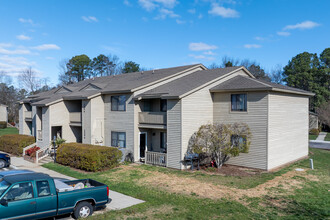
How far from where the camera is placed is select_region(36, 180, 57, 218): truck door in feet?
29.3

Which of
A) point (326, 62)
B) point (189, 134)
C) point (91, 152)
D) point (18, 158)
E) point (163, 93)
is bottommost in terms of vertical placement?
point (18, 158)

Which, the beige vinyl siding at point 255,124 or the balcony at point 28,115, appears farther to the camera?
the balcony at point 28,115

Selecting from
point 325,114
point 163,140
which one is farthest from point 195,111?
point 325,114

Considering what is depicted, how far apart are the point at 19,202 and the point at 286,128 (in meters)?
18.2

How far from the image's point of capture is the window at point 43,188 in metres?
9.07

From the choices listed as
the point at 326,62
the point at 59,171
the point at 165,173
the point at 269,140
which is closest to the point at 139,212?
the point at 165,173

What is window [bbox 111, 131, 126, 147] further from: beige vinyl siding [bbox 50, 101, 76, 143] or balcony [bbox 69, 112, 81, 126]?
beige vinyl siding [bbox 50, 101, 76, 143]

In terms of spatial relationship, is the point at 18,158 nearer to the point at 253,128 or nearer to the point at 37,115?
the point at 37,115

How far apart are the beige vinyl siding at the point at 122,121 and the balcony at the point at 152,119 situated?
0.83 metres

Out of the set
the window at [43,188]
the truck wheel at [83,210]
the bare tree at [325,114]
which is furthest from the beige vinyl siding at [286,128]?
the bare tree at [325,114]

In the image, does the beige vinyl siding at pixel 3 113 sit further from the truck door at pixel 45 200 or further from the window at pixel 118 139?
the truck door at pixel 45 200

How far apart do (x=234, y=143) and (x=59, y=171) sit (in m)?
12.1

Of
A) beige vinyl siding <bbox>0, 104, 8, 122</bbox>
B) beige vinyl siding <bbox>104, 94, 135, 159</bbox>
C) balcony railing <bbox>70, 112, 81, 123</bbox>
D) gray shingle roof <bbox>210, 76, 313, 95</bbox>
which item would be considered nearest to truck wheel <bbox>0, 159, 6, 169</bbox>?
balcony railing <bbox>70, 112, 81, 123</bbox>

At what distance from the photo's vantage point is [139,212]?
1053 cm
